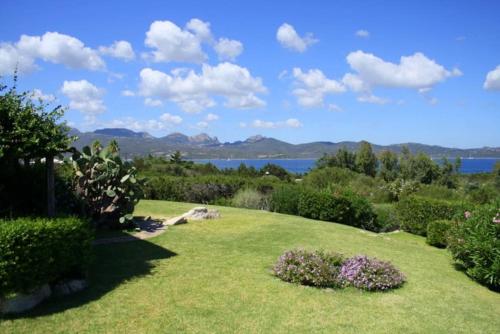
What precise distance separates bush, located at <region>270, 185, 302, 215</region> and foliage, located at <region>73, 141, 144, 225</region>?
7.81 meters

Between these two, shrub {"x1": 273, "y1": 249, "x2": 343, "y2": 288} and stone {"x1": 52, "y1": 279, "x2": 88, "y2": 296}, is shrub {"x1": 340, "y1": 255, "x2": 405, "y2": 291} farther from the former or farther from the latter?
stone {"x1": 52, "y1": 279, "x2": 88, "y2": 296}

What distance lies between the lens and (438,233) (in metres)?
13.6

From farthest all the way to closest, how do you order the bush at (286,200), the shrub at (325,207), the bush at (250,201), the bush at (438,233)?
the bush at (250,201) < the bush at (286,200) < the shrub at (325,207) < the bush at (438,233)

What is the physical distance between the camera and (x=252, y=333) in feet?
17.5

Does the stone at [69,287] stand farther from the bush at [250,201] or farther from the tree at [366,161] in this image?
the tree at [366,161]

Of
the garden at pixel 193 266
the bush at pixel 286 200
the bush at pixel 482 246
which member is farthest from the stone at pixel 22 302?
the bush at pixel 286 200

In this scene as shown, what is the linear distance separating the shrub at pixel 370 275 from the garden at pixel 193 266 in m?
0.03

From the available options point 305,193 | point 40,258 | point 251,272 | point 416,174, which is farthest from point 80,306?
point 416,174

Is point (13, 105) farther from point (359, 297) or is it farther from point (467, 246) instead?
point (467, 246)

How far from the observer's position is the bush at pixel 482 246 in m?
8.66

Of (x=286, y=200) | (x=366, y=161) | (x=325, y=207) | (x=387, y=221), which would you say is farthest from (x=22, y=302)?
(x=366, y=161)

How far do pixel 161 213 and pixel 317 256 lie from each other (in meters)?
7.67

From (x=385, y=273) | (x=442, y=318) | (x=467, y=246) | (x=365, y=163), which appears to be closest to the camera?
(x=442, y=318)

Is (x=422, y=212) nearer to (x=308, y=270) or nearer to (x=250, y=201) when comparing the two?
(x=250, y=201)
